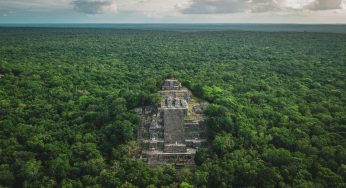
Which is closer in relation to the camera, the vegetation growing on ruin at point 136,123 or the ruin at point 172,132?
the vegetation growing on ruin at point 136,123

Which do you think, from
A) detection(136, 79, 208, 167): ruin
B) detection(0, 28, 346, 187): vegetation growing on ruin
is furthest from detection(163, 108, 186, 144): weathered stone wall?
detection(0, 28, 346, 187): vegetation growing on ruin

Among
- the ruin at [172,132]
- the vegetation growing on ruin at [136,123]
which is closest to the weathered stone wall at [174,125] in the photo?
the ruin at [172,132]

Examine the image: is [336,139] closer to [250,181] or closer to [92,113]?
[250,181]

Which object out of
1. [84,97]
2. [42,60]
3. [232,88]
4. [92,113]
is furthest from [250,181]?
[42,60]

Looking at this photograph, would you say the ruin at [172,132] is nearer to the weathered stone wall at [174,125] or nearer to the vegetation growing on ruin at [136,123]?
the weathered stone wall at [174,125]

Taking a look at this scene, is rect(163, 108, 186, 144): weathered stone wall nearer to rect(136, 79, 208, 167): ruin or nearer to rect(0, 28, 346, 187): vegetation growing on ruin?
rect(136, 79, 208, 167): ruin

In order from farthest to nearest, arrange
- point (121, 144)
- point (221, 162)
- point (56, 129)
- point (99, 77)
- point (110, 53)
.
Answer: point (110, 53) < point (99, 77) < point (56, 129) < point (121, 144) < point (221, 162)

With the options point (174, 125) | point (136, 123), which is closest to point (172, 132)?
point (174, 125)

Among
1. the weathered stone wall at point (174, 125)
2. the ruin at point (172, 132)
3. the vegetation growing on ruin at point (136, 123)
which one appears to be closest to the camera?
the vegetation growing on ruin at point (136, 123)
